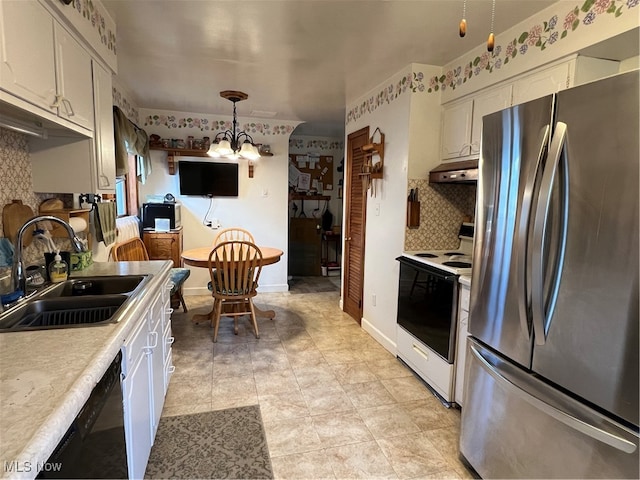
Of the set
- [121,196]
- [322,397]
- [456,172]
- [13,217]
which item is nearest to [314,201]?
[121,196]

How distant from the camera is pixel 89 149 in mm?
1866

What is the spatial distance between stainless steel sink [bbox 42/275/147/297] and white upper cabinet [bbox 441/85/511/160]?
88.8 inches

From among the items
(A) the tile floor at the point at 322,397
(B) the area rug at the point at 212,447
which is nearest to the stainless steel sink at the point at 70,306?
(B) the area rug at the point at 212,447

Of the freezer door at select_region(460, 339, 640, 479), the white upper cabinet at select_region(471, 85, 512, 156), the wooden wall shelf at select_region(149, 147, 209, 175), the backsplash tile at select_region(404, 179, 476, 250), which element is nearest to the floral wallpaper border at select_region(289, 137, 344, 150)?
the wooden wall shelf at select_region(149, 147, 209, 175)

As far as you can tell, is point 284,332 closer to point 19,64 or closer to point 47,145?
point 47,145

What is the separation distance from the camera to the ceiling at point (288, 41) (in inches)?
74.8

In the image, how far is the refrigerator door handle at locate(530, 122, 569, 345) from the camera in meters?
1.19

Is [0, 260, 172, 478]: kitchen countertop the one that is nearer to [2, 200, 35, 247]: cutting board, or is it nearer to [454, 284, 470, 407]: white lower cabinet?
[2, 200, 35, 247]: cutting board

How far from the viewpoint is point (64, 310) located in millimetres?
1516

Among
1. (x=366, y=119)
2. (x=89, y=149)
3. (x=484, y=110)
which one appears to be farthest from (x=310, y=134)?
(x=89, y=149)

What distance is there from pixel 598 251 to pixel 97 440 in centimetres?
159

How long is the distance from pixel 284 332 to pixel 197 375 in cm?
104

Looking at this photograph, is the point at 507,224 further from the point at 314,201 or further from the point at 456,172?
the point at 314,201

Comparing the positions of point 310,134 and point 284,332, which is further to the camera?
point 310,134
